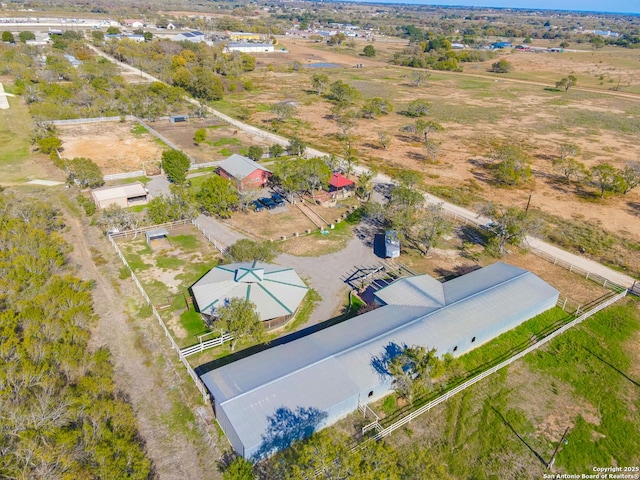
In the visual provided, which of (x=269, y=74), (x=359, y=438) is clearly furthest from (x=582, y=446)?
(x=269, y=74)

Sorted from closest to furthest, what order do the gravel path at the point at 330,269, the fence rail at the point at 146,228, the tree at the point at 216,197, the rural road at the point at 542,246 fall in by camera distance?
1. the gravel path at the point at 330,269
2. the rural road at the point at 542,246
3. the fence rail at the point at 146,228
4. the tree at the point at 216,197

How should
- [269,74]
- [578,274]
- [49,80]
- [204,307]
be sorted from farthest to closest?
1. [269,74]
2. [49,80]
3. [578,274]
4. [204,307]

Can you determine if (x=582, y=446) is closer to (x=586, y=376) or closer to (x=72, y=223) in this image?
(x=586, y=376)

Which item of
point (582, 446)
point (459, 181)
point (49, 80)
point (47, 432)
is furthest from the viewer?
point (49, 80)

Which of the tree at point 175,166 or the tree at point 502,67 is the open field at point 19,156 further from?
the tree at point 502,67

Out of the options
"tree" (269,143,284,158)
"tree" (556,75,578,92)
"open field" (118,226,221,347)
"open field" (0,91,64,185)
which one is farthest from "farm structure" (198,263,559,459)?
"tree" (556,75,578,92)

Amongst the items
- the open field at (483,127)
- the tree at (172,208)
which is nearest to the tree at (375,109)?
the open field at (483,127)
